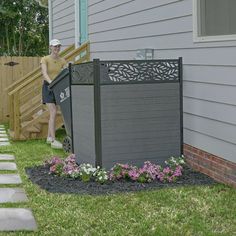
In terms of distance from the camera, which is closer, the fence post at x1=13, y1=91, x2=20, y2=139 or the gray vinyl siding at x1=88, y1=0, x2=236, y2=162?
the gray vinyl siding at x1=88, y1=0, x2=236, y2=162

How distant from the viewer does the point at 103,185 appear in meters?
6.05

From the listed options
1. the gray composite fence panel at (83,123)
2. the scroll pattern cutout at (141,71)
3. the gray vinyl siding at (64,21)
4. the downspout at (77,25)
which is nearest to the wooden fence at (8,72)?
the gray vinyl siding at (64,21)

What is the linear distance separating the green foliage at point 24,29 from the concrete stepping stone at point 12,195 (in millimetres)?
16225

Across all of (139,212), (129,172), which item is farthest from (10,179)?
(139,212)

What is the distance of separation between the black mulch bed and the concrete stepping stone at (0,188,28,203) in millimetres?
269

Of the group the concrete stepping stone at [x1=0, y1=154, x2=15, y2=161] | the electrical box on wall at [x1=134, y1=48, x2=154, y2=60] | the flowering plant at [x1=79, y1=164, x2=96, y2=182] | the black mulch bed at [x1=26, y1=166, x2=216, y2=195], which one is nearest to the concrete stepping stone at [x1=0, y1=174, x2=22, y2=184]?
the black mulch bed at [x1=26, y1=166, x2=216, y2=195]

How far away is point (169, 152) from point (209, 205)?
5.41ft

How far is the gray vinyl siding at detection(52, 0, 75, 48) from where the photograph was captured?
1304cm

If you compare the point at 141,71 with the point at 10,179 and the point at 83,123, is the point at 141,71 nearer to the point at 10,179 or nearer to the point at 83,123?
the point at 83,123

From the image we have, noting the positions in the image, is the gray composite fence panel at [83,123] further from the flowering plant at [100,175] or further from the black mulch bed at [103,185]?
the black mulch bed at [103,185]

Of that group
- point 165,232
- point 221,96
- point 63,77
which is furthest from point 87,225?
point 63,77

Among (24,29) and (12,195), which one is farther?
(24,29)

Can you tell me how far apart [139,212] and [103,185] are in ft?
3.77

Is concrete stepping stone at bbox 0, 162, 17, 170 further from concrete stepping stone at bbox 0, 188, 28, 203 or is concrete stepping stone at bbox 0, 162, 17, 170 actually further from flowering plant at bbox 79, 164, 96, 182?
flowering plant at bbox 79, 164, 96, 182
